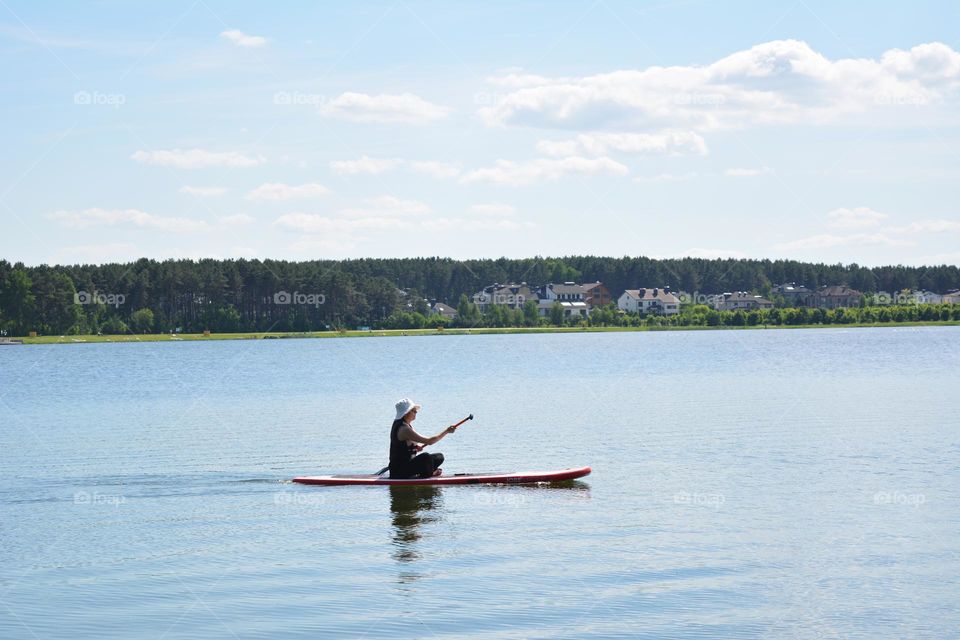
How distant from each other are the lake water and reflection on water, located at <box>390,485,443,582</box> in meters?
0.08

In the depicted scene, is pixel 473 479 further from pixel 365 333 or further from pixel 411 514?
pixel 365 333

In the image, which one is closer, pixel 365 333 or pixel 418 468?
pixel 418 468

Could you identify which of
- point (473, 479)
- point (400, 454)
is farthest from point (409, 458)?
point (473, 479)

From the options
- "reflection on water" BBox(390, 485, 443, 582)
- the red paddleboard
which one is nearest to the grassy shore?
the red paddleboard

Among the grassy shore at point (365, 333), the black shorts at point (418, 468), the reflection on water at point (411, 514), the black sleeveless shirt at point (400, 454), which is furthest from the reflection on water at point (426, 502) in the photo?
the grassy shore at point (365, 333)

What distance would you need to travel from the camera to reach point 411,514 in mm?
20484

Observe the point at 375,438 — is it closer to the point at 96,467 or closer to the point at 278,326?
the point at 96,467

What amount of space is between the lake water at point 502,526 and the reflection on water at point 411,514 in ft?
0.27

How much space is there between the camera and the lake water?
44.9 ft

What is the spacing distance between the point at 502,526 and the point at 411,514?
225 cm

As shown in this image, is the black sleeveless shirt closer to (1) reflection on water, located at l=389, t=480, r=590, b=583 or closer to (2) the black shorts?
(2) the black shorts

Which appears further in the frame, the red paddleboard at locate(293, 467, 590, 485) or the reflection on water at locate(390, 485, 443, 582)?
the red paddleboard at locate(293, 467, 590, 485)

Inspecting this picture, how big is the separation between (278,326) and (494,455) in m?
123

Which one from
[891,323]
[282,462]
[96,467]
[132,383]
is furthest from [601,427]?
[891,323]
